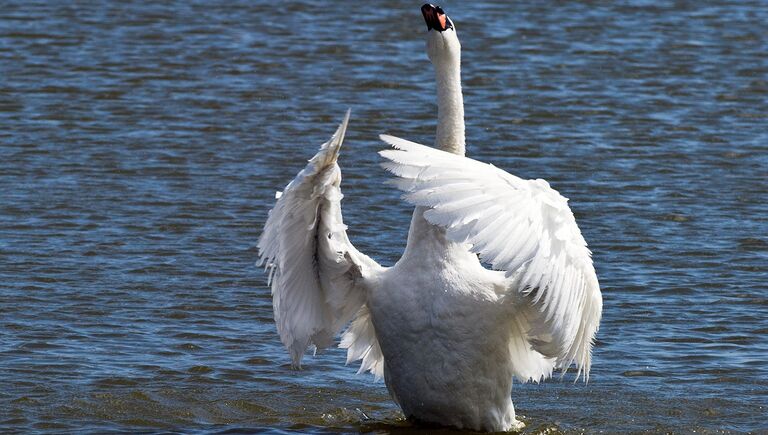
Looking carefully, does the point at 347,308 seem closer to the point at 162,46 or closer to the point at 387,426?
the point at 387,426

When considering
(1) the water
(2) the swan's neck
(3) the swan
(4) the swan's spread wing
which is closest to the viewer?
(3) the swan

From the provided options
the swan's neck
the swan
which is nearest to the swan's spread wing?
the swan

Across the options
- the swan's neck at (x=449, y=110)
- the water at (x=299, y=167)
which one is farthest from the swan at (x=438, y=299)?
the water at (x=299, y=167)

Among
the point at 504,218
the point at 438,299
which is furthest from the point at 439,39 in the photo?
the point at 504,218

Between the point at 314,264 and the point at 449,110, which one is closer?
the point at 449,110

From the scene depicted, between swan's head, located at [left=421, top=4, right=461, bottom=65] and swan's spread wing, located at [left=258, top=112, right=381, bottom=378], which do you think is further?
swan's head, located at [left=421, top=4, right=461, bottom=65]

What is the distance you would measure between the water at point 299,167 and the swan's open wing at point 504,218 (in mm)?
1938

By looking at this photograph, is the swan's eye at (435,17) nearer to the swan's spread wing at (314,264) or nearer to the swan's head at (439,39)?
the swan's head at (439,39)

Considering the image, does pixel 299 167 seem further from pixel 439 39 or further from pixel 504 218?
pixel 504 218

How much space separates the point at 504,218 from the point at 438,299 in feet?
4.56

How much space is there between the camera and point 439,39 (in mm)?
8289

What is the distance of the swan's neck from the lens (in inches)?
324

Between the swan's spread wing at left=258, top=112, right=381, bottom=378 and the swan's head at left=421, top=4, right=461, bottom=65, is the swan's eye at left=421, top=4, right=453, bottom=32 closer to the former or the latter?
the swan's head at left=421, top=4, right=461, bottom=65

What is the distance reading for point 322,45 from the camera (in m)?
19.8
